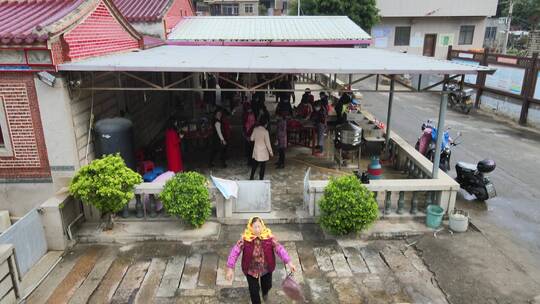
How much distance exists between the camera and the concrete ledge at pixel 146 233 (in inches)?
287

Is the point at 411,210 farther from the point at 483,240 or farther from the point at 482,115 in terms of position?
the point at 482,115

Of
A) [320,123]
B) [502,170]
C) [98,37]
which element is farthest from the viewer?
[502,170]

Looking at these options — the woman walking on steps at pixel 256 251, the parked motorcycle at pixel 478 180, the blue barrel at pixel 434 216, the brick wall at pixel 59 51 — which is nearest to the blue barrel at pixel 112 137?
the brick wall at pixel 59 51

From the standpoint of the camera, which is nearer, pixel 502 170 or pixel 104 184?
pixel 104 184

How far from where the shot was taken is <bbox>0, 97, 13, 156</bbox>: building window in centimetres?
737

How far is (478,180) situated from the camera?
9.41 m

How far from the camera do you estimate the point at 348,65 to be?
7941 mm

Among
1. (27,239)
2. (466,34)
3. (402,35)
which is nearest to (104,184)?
(27,239)

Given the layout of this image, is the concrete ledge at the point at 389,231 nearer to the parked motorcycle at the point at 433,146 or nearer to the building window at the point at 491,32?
the parked motorcycle at the point at 433,146

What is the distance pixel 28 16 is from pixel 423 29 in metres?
36.3

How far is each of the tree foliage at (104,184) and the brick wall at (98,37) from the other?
7.32 feet

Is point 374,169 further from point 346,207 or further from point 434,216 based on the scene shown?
point 346,207

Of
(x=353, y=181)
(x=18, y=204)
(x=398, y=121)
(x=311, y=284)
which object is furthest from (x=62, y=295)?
(x=398, y=121)

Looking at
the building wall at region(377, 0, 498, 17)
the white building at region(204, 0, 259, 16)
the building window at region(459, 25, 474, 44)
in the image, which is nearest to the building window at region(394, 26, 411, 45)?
the building wall at region(377, 0, 498, 17)
